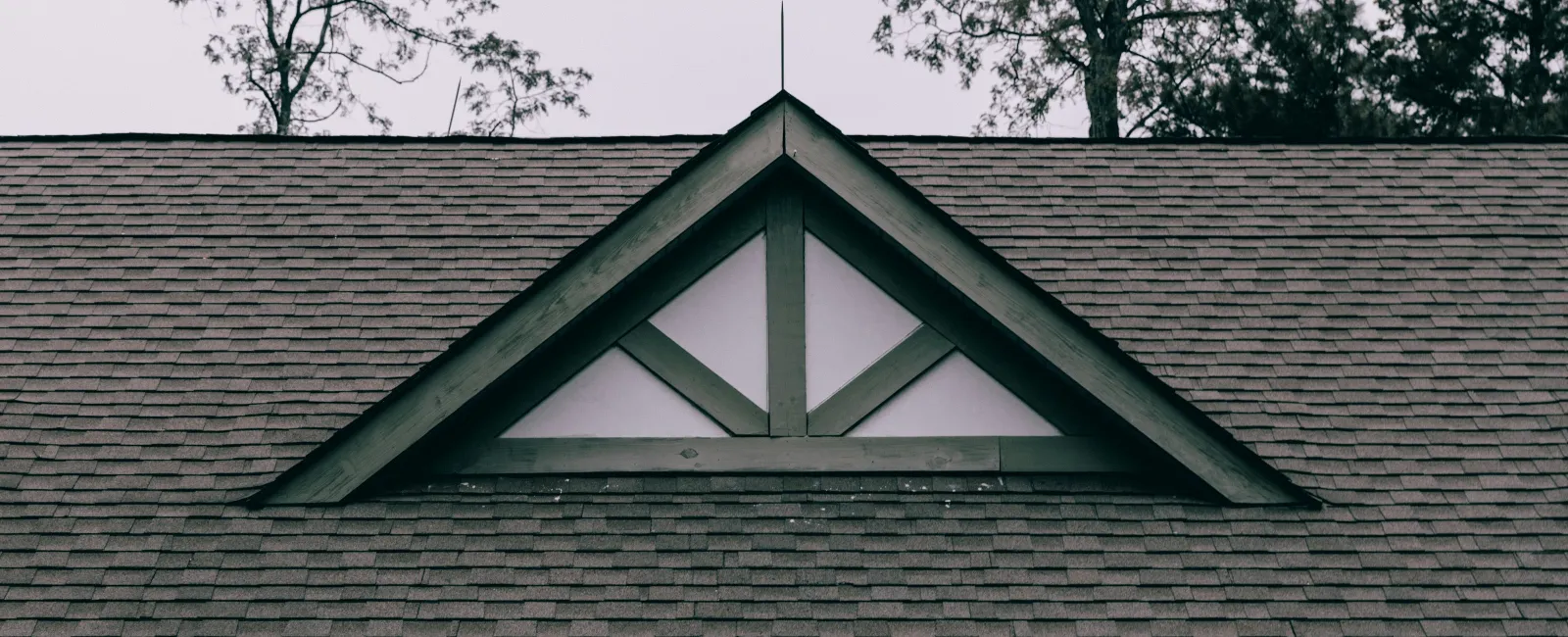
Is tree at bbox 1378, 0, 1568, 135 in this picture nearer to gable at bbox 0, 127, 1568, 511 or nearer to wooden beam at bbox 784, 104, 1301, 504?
gable at bbox 0, 127, 1568, 511

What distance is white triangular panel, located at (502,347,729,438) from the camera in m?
5.12

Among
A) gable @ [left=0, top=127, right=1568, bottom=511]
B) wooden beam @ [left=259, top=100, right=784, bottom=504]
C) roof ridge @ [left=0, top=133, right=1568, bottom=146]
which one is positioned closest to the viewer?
wooden beam @ [left=259, top=100, right=784, bottom=504]

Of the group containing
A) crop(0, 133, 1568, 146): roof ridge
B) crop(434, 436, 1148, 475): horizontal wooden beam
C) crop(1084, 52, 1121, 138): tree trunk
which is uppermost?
crop(1084, 52, 1121, 138): tree trunk

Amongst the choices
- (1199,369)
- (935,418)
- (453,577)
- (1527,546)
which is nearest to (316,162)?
(453,577)

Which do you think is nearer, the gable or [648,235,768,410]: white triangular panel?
[648,235,768,410]: white triangular panel

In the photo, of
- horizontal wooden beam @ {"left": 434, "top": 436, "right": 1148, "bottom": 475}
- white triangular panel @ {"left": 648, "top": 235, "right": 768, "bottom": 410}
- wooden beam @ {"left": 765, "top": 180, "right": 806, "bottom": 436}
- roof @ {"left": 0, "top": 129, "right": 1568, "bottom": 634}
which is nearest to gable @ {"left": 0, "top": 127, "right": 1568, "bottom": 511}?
roof @ {"left": 0, "top": 129, "right": 1568, "bottom": 634}

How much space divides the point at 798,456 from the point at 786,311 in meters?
0.62

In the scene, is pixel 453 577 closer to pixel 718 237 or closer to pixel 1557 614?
pixel 718 237

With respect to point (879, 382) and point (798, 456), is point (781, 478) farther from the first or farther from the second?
point (879, 382)

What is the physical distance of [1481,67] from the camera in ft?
65.5

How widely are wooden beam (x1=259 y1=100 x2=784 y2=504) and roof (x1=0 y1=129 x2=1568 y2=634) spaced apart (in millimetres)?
201

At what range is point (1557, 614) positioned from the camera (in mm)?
4535

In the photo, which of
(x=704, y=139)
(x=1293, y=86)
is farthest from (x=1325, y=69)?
(x=704, y=139)

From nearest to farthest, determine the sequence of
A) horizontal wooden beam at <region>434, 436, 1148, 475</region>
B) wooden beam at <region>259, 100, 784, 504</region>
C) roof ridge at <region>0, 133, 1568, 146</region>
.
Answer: wooden beam at <region>259, 100, 784, 504</region>
horizontal wooden beam at <region>434, 436, 1148, 475</region>
roof ridge at <region>0, 133, 1568, 146</region>
